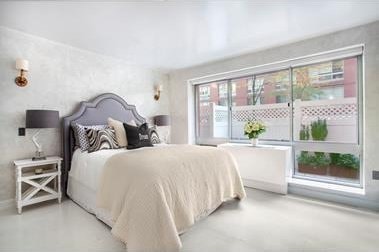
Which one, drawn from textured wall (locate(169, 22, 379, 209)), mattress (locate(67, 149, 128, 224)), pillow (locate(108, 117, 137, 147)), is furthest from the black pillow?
textured wall (locate(169, 22, 379, 209))

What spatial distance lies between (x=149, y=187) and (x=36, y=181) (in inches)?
80.7

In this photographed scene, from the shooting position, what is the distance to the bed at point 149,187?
159cm

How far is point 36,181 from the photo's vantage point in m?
2.71

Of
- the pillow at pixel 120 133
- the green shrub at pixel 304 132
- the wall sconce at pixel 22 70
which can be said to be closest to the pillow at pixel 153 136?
the pillow at pixel 120 133

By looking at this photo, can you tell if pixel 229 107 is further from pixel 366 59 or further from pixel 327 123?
pixel 366 59

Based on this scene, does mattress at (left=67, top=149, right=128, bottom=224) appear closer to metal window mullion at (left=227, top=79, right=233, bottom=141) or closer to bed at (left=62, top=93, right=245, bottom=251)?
bed at (left=62, top=93, right=245, bottom=251)

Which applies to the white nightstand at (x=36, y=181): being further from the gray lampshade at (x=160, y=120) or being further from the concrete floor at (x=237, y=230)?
the gray lampshade at (x=160, y=120)

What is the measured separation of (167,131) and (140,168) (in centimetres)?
307

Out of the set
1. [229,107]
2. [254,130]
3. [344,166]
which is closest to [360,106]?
[344,166]

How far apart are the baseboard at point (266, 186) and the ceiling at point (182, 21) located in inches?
88.4

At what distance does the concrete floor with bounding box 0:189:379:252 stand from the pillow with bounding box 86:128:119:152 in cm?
83

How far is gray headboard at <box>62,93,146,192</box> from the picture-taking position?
304 cm

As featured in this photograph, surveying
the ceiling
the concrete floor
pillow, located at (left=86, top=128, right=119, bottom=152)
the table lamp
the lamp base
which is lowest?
the concrete floor

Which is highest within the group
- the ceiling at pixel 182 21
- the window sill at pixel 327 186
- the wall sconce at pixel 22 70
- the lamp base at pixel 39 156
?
the ceiling at pixel 182 21
